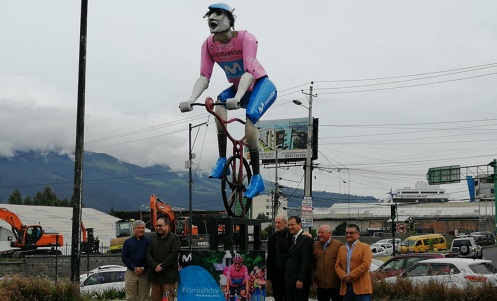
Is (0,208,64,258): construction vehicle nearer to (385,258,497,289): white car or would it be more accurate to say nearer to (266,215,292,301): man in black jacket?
(385,258,497,289): white car

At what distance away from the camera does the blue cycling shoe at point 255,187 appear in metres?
12.1

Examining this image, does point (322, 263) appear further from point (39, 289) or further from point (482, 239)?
point (482, 239)

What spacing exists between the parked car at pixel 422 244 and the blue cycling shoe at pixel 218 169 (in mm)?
36737

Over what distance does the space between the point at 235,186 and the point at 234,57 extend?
92.3 inches

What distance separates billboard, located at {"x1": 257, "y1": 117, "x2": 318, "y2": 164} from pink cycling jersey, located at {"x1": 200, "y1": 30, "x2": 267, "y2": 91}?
5865cm

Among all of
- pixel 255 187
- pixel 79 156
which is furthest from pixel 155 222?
pixel 255 187

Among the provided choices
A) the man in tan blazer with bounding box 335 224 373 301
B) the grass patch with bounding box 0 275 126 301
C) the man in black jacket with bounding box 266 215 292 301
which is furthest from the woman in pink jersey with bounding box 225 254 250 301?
the grass patch with bounding box 0 275 126 301

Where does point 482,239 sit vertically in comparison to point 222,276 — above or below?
below

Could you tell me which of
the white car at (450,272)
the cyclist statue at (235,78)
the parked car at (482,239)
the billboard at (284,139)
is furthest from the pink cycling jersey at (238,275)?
the billboard at (284,139)

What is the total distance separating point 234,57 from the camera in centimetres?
1201

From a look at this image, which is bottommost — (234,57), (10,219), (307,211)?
(10,219)

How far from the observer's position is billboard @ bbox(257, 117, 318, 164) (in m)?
72.3

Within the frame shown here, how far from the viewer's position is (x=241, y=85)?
11.6 meters

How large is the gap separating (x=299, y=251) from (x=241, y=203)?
2216mm
